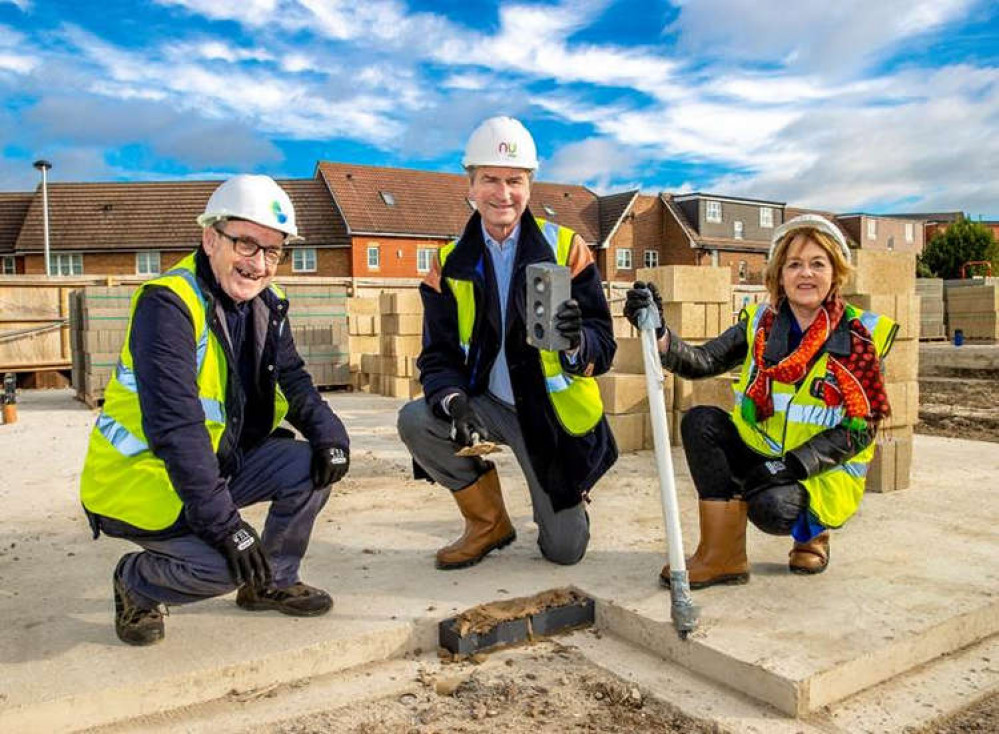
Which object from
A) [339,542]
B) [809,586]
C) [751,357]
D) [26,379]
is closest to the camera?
[809,586]

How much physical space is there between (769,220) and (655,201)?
24.1 feet

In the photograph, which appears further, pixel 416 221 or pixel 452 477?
pixel 416 221

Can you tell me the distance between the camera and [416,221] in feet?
106

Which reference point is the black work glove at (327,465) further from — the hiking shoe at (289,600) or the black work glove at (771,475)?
the black work glove at (771,475)

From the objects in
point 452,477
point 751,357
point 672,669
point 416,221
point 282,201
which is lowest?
point 672,669

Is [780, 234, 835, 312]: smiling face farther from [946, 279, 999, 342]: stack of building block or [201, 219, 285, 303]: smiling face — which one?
[946, 279, 999, 342]: stack of building block

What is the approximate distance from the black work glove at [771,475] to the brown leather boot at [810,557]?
35cm

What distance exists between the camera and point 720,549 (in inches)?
126

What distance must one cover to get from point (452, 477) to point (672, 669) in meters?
1.33

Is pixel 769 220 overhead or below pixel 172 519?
overhead

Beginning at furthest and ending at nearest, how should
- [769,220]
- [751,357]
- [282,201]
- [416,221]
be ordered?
1. [769,220]
2. [416,221]
3. [751,357]
4. [282,201]

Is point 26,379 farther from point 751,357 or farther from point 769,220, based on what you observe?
point 769,220

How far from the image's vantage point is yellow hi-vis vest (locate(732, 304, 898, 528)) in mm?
3248

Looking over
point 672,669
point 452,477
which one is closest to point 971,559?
point 672,669
